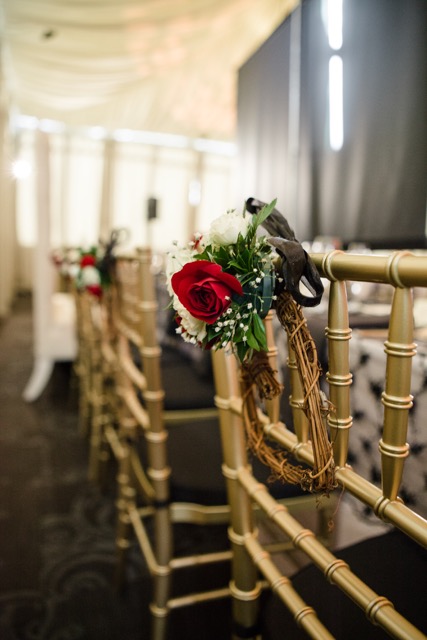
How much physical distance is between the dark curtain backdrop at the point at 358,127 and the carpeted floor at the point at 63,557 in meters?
2.65

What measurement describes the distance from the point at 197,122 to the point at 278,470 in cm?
852

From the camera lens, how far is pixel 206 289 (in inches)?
22.5

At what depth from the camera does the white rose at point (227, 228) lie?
61cm

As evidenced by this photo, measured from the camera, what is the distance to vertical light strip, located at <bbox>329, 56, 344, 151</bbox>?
14.6 feet

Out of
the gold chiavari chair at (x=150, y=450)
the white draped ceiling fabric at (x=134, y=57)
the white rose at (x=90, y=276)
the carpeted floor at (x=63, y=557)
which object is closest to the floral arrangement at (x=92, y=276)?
the white rose at (x=90, y=276)

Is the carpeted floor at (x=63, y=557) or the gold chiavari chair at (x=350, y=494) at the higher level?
the gold chiavari chair at (x=350, y=494)

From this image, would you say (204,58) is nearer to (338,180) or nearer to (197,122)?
(197,122)

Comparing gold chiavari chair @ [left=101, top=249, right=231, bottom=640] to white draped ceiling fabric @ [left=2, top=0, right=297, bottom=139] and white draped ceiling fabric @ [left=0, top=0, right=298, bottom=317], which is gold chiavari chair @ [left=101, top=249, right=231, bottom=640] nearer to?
white draped ceiling fabric @ [left=0, top=0, right=298, bottom=317]

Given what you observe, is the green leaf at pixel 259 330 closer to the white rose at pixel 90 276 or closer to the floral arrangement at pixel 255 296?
the floral arrangement at pixel 255 296

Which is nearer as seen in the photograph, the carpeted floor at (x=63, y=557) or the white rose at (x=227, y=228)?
the white rose at (x=227, y=228)

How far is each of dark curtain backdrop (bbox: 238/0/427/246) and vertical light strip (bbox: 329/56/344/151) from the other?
0.23 ft

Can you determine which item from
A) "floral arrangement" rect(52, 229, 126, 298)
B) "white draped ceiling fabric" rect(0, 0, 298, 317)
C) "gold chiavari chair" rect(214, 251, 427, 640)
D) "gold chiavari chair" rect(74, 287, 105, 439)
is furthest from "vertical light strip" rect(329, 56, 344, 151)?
"gold chiavari chair" rect(214, 251, 427, 640)

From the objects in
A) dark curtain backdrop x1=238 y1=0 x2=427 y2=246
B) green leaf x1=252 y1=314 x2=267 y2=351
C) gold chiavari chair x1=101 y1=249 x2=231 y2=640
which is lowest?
gold chiavari chair x1=101 y1=249 x2=231 y2=640

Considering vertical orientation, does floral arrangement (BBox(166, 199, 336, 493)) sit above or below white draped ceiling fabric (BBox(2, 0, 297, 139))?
below
